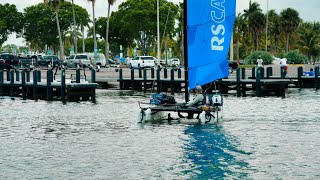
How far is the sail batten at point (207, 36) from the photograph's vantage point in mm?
29953

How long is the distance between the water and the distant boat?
2.48 ft

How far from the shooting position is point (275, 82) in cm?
4706

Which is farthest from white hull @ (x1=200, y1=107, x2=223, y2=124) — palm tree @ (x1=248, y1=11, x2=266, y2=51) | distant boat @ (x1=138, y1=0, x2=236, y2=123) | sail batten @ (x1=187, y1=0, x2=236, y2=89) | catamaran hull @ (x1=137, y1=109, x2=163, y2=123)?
palm tree @ (x1=248, y1=11, x2=266, y2=51)

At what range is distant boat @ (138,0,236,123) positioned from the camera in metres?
29.8

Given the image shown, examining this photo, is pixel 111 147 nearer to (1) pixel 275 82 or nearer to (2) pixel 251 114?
(2) pixel 251 114

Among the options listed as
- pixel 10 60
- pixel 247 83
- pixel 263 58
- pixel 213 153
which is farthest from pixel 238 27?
pixel 213 153

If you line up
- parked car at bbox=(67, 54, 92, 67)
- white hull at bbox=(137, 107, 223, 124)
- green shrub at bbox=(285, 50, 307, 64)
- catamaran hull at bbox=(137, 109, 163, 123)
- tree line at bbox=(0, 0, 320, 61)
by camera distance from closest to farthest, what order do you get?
white hull at bbox=(137, 107, 223, 124), catamaran hull at bbox=(137, 109, 163, 123), parked car at bbox=(67, 54, 92, 67), green shrub at bbox=(285, 50, 307, 64), tree line at bbox=(0, 0, 320, 61)

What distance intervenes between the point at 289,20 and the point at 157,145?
111828mm

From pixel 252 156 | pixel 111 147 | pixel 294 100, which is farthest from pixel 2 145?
pixel 294 100

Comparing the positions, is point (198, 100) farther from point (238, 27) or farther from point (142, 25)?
point (238, 27)

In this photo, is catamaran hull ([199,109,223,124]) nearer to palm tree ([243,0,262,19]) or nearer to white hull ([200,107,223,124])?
white hull ([200,107,223,124])

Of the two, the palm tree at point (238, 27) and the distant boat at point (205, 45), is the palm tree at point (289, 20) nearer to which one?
the palm tree at point (238, 27)

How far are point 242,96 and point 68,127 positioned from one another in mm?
20603

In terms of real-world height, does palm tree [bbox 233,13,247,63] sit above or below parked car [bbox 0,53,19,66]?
above
